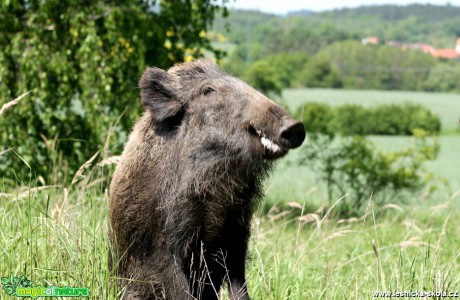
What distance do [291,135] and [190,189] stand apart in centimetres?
69

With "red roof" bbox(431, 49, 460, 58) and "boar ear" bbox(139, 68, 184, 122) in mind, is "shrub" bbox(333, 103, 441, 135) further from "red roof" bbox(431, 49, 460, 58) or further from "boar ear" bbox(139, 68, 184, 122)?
"boar ear" bbox(139, 68, 184, 122)

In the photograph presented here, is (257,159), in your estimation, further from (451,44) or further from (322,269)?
(451,44)

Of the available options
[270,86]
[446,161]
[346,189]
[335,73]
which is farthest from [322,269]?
[335,73]

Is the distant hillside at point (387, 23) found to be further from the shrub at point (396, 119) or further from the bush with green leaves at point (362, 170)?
the bush with green leaves at point (362, 170)

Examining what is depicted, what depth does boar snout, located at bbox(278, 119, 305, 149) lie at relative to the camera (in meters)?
3.49

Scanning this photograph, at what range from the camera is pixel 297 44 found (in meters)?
37.2

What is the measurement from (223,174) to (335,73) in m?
32.2

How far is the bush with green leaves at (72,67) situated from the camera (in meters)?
7.79

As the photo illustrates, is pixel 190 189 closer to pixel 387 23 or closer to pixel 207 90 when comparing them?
pixel 207 90

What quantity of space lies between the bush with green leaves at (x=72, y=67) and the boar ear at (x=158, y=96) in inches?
144

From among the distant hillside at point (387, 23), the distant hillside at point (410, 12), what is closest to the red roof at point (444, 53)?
the distant hillside at point (387, 23)

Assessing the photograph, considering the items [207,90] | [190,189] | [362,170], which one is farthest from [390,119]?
[190,189]

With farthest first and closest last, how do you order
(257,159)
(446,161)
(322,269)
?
(446,161)
(322,269)
(257,159)

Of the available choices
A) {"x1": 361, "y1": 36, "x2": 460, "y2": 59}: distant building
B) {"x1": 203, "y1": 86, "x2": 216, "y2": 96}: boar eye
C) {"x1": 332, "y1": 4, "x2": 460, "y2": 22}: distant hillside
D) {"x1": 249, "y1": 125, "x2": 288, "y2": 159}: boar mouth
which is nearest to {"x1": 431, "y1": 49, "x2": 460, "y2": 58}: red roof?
{"x1": 361, "y1": 36, "x2": 460, "y2": 59}: distant building
